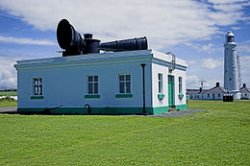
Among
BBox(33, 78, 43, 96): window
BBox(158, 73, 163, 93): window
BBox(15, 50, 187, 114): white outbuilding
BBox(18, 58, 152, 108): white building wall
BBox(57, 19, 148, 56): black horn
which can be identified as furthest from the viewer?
BBox(33, 78, 43, 96): window

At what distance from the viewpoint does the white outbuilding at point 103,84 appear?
71.7 feet

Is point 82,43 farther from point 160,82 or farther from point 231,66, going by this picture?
point 231,66

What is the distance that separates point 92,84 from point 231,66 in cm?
4707

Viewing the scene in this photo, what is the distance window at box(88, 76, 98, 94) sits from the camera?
23.6 meters

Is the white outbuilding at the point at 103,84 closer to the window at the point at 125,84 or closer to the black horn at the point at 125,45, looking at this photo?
the window at the point at 125,84

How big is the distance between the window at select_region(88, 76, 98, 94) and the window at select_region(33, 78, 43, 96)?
14.2ft

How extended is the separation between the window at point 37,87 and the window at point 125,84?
6744mm

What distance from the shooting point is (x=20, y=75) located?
2719 cm

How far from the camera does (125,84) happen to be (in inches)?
886

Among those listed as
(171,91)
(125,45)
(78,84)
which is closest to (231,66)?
(125,45)

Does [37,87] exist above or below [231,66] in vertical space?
below

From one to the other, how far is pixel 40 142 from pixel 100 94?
44.0 feet

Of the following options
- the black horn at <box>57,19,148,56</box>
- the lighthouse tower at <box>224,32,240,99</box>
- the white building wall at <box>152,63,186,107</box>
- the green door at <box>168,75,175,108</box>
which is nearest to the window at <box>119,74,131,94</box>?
the white building wall at <box>152,63,186,107</box>

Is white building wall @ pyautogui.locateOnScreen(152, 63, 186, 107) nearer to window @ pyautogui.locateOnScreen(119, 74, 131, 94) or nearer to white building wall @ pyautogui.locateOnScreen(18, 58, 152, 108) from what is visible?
white building wall @ pyautogui.locateOnScreen(18, 58, 152, 108)
